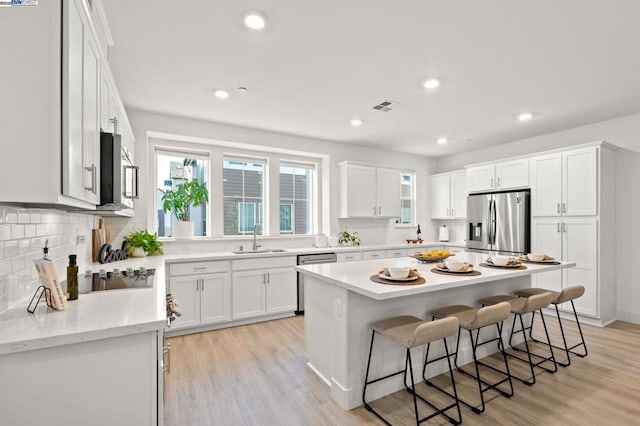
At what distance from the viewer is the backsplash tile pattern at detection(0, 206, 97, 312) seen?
1346mm

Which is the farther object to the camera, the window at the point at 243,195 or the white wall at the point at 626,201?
the window at the point at 243,195

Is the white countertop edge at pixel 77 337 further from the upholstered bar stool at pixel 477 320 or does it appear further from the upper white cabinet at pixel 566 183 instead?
the upper white cabinet at pixel 566 183

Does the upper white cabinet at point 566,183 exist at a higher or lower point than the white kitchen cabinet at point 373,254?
higher

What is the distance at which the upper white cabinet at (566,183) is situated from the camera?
150 inches

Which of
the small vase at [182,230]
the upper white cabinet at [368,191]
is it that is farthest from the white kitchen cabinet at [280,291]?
the upper white cabinet at [368,191]

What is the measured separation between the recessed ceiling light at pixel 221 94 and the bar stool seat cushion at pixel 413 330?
260cm

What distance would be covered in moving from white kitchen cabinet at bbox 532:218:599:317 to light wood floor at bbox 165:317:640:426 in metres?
0.76

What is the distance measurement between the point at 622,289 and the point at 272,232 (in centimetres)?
476

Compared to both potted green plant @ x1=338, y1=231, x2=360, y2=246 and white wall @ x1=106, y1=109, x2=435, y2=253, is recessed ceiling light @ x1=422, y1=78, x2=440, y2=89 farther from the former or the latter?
potted green plant @ x1=338, y1=231, x2=360, y2=246

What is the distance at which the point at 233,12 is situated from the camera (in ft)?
6.39

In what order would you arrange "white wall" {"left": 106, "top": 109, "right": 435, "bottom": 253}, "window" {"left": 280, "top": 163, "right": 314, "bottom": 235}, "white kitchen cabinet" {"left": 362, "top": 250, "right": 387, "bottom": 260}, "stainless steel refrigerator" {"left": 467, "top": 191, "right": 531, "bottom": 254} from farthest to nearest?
"window" {"left": 280, "top": 163, "right": 314, "bottom": 235}
"white kitchen cabinet" {"left": 362, "top": 250, "right": 387, "bottom": 260}
"stainless steel refrigerator" {"left": 467, "top": 191, "right": 531, "bottom": 254}
"white wall" {"left": 106, "top": 109, "right": 435, "bottom": 253}

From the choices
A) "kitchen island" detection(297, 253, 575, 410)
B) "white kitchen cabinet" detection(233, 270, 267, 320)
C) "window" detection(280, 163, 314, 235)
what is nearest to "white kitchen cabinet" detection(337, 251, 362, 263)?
"window" detection(280, 163, 314, 235)

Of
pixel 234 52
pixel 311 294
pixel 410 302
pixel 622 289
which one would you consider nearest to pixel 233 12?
pixel 234 52

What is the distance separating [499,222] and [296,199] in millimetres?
3160
